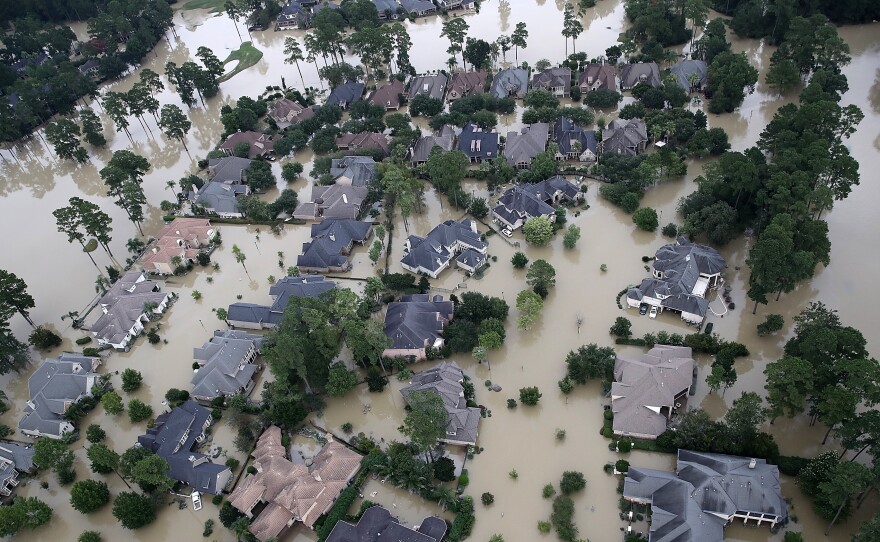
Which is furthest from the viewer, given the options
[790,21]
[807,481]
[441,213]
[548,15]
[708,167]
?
[548,15]

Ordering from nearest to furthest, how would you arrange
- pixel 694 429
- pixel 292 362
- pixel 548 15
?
pixel 694 429, pixel 292 362, pixel 548 15

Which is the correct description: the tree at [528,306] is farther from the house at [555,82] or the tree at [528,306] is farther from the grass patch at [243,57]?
the grass patch at [243,57]

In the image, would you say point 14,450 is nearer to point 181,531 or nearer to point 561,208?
point 181,531

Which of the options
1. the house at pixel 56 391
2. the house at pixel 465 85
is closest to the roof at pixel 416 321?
the house at pixel 56 391

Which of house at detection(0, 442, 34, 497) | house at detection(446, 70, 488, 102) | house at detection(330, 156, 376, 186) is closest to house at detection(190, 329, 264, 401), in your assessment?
house at detection(0, 442, 34, 497)

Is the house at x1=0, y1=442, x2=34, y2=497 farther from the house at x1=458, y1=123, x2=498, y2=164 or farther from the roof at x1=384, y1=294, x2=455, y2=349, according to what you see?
the house at x1=458, y1=123, x2=498, y2=164

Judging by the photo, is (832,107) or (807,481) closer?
(807,481)

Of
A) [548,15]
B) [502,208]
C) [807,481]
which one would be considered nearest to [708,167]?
[502,208]
